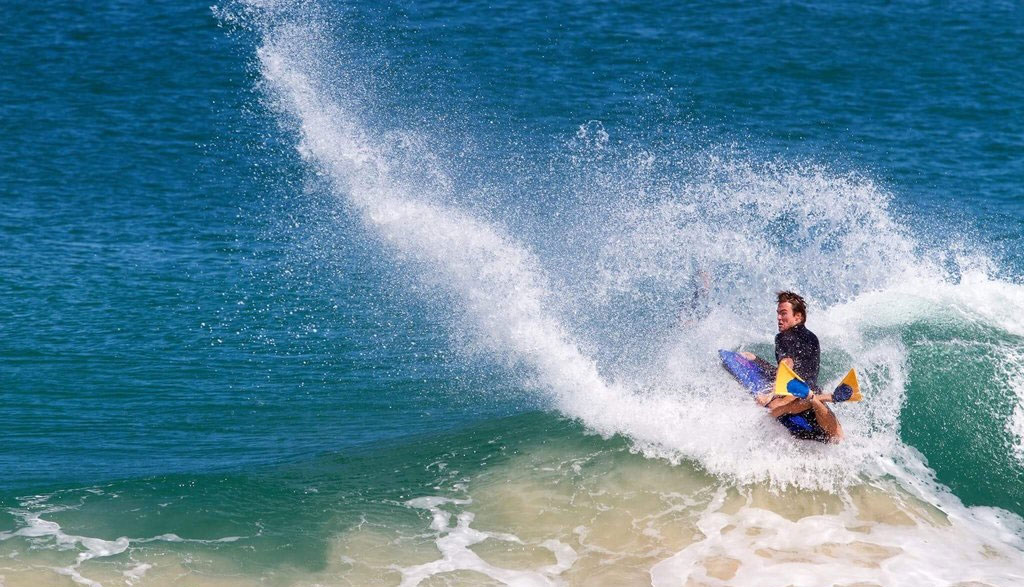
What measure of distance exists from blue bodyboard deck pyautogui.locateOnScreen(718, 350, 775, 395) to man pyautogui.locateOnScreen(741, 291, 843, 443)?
26.9 inches

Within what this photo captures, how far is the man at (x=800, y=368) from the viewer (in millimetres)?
11531

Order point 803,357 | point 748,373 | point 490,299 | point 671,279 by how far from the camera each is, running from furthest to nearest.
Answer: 1. point 671,279
2. point 490,299
3. point 748,373
4. point 803,357

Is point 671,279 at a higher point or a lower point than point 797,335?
higher

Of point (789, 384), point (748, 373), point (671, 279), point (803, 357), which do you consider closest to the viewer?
point (789, 384)

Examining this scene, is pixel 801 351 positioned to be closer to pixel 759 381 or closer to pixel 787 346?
pixel 787 346

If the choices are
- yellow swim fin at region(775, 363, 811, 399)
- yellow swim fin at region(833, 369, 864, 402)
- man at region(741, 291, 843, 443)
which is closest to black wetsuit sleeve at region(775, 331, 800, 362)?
man at region(741, 291, 843, 443)

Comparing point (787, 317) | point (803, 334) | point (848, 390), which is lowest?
point (848, 390)

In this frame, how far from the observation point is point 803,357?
1155 centimetres

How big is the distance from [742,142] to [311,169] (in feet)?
30.0

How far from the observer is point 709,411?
1264 centimetres

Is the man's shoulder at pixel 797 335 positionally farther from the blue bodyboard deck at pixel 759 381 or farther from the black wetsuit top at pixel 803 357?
the blue bodyboard deck at pixel 759 381

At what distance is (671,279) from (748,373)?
438 cm

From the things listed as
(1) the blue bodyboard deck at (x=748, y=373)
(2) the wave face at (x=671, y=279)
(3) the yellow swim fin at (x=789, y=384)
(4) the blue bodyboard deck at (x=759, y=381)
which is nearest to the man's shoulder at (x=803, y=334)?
(3) the yellow swim fin at (x=789, y=384)

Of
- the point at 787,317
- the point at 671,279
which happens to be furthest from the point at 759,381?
the point at 671,279
